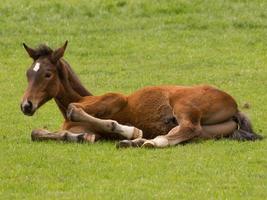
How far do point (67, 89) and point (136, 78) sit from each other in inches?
255

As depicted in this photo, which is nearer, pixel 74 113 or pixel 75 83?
pixel 74 113

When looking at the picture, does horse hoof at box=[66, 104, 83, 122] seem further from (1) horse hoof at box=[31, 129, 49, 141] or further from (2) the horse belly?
(2) the horse belly

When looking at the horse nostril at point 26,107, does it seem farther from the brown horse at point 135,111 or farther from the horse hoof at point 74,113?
the horse hoof at point 74,113

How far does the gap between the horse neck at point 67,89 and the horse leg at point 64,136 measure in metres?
0.53

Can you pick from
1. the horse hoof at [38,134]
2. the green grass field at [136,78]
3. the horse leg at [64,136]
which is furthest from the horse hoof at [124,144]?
the horse hoof at [38,134]

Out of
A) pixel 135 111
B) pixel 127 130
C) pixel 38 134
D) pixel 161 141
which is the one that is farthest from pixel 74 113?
pixel 161 141

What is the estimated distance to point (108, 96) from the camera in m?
12.8

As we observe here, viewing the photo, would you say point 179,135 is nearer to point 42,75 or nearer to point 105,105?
point 105,105

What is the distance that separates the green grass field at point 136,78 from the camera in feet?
33.1

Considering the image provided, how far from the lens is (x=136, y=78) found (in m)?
19.4

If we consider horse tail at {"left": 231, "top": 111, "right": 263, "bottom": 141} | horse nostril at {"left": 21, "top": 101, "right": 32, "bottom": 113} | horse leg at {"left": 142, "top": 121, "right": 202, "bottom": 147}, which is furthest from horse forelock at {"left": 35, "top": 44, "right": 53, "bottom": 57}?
horse tail at {"left": 231, "top": 111, "right": 263, "bottom": 141}

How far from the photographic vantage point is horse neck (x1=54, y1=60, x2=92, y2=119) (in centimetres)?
1289

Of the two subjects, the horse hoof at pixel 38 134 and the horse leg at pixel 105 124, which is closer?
the horse leg at pixel 105 124

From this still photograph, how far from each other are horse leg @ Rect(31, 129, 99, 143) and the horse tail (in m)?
1.89
